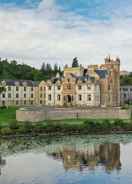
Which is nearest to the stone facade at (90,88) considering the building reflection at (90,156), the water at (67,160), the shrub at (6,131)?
the water at (67,160)

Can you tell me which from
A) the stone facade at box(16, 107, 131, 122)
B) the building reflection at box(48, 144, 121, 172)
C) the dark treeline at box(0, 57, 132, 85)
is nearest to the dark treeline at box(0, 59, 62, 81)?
the dark treeline at box(0, 57, 132, 85)

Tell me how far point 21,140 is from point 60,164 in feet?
41.7

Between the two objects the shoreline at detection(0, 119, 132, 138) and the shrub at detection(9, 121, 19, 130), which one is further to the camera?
the shrub at detection(9, 121, 19, 130)

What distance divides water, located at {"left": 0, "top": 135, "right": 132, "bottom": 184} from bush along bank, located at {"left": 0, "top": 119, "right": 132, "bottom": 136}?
236cm

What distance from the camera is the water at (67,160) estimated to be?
30.7 meters

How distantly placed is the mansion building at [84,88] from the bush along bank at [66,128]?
1477 cm

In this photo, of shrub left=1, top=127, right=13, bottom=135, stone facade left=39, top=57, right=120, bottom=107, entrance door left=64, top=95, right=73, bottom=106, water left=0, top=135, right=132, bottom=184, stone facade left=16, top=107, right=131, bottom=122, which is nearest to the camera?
water left=0, top=135, right=132, bottom=184

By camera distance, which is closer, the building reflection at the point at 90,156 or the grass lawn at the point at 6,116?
the building reflection at the point at 90,156

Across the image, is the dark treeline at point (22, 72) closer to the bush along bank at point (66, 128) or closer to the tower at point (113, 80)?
the tower at point (113, 80)

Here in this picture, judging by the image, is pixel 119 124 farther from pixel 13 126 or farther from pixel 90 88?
pixel 90 88

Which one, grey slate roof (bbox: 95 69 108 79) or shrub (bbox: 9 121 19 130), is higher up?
grey slate roof (bbox: 95 69 108 79)

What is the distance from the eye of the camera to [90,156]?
134ft

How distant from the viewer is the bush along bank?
171 feet

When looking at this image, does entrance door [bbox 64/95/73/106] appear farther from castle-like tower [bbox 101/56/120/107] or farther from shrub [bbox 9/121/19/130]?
shrub [bbox 9/121/19/130]
